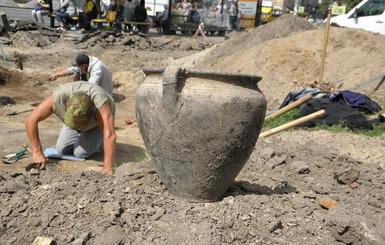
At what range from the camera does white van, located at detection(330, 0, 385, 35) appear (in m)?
13.7

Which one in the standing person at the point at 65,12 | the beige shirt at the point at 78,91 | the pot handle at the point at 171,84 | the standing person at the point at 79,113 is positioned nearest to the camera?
the pot handle at the point at 171,84

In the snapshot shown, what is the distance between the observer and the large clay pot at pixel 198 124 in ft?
10.3

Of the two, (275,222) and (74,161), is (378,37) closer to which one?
(74,161)

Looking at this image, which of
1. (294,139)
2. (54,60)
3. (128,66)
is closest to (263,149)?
(294,139)

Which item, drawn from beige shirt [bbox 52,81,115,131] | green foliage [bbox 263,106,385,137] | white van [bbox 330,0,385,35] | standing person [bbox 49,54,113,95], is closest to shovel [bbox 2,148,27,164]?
beige shirt [bbox 52,81,115,131]

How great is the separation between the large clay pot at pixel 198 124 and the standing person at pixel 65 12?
15771mm

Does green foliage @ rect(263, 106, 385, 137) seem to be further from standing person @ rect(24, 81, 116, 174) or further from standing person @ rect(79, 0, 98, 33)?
standing person @ rect(79, 0, 98, 33)

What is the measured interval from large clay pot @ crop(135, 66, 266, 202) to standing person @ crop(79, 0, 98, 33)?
50.5ft

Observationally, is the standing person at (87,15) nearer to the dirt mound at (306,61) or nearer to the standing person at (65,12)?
the standing person at (65,12)

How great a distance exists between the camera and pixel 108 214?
128 inches

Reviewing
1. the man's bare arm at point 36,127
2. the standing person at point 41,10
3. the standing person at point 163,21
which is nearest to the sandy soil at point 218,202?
the man's bare arm at point 36,127

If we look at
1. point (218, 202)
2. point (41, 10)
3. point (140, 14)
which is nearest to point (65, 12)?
point (41, 10)

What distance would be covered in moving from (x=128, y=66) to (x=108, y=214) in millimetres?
10532

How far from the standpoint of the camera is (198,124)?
3.17m
